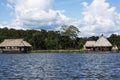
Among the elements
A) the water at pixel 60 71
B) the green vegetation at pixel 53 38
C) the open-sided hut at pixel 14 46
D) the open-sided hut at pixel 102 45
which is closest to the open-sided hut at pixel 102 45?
the open-sided hut at pixel 102 45

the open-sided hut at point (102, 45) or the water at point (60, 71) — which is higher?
the open-sided hut at point (102, 45)

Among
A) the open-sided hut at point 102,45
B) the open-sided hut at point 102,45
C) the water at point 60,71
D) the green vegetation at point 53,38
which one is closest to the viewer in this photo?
the water at point 60,71

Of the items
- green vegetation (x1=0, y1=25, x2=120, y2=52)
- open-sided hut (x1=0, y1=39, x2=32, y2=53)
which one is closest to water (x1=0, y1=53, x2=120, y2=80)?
open-sided hut (x1=0, y1=39, x2=32, y2=53)

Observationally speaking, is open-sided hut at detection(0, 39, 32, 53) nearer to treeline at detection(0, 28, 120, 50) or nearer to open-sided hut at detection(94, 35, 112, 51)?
treeline at detection(0, 28, 120, 50)

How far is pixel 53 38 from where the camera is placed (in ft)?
509

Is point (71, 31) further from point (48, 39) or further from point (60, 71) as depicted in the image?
point (60, 71)

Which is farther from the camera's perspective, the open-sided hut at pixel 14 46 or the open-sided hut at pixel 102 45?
the open-sided hut at pixel 102 45

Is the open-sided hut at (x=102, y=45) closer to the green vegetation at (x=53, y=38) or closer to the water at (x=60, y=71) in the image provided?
the green vegetation at (x=53, y=38)

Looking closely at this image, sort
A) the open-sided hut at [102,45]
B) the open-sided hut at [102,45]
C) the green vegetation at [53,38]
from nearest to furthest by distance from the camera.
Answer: the open-sided hut at [102,45] → the open-sided hut at [102,45] → the green vegetation at [53,38]

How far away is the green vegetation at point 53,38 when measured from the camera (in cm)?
14816

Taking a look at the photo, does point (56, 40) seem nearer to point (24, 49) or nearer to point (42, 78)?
point (24, 49)

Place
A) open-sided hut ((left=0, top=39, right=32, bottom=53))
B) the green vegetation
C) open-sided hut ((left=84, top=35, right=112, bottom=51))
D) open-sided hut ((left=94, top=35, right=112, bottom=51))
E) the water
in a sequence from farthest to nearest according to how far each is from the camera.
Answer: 1. the green vegetation
2. open-sided hut ((left=94, top=35, right=112, bottom=51))
3. open-sided hut ((left=84, top=35, right=112, bottom=51))
4. open-sided hut ((left=0, top=39, right=32, bottom=53))
5. the water

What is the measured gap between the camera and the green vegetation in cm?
14816

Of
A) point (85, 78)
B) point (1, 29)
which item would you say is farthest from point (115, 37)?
point (85, 78)
